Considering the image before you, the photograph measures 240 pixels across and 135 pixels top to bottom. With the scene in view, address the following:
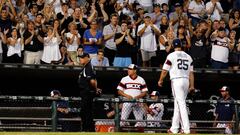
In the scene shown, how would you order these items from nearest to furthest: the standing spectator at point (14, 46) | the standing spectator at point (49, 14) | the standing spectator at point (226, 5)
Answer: the standing spectator at point (14, 46) < the standing spectator at point (49, 14) < the standing spectator at point (226, 5)

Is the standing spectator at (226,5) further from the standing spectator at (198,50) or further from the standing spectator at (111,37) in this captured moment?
the standing spectator at (111,37)

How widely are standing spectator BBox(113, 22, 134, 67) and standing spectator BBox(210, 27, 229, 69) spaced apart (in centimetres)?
240

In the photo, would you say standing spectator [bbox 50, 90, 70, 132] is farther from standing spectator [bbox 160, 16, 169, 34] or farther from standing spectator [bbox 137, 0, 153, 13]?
standing spectator [bbox 137, 0, 153, 13]

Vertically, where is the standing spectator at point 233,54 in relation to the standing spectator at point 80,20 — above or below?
below

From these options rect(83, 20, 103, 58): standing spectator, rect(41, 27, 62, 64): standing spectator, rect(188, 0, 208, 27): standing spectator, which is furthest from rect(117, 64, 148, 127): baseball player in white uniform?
rect(188, 0, 208, 27): standing spectator

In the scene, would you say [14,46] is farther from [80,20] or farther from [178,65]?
[178,65]

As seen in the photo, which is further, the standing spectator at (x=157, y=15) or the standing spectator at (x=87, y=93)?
the standing spectator at (x=157, y=15)

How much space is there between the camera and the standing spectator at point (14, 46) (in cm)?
1894

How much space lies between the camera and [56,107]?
54.6 feet

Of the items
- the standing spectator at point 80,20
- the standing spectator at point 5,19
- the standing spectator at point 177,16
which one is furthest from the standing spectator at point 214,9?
the standing spectator at point 5,19

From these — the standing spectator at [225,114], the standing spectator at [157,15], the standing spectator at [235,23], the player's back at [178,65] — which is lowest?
the standing spectator at [225,114]

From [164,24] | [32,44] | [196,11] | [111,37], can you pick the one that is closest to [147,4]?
[196,11]

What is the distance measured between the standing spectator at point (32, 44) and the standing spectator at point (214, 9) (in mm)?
5549

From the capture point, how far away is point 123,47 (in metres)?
19.4
